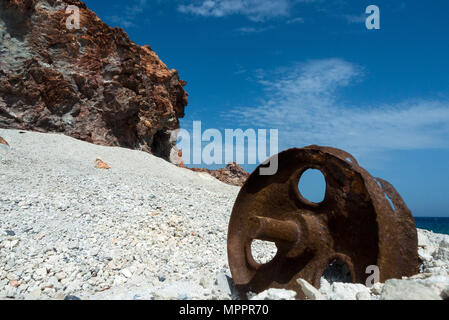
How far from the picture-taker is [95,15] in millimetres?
15844

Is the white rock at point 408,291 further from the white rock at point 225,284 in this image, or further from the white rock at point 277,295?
the white rock at point 225,284

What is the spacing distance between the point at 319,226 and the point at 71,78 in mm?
15260

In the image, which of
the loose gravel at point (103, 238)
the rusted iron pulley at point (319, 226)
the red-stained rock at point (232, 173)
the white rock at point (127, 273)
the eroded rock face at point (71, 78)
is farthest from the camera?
the red-stained rock at point (232, 173)

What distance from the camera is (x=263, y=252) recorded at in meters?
A: 4.54

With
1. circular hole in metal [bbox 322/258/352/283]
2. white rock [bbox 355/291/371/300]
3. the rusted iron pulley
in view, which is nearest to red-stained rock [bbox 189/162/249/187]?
circular hole in metal [bbox 322/258/352/283]

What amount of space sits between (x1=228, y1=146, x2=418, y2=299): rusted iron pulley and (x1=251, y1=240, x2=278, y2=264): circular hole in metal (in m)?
1.25

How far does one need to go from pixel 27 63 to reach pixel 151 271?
13.7m

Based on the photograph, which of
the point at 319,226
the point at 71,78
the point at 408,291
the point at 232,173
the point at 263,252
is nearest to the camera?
the point at 408,291

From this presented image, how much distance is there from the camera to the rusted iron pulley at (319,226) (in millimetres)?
2275

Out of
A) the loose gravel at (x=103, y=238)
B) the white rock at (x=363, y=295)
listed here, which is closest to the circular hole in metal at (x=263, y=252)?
the loose gravel at (x=103, y=238)

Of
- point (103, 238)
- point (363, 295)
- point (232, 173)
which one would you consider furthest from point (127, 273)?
point (232, 173)

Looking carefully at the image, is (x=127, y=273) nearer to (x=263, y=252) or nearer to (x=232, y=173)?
(x=263, y=252)

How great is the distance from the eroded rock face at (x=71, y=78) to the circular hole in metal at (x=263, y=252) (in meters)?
12.4
